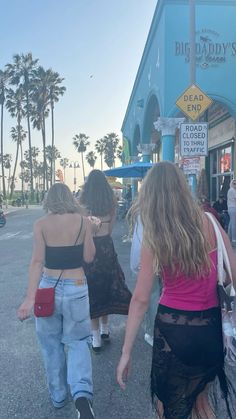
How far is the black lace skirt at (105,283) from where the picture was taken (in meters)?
4.19

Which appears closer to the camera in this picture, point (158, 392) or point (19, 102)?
point (158, 392)

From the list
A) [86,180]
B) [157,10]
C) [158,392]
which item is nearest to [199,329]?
[158,392]

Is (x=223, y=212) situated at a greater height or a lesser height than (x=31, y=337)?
greater

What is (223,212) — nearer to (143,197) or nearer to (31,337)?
(31,337)

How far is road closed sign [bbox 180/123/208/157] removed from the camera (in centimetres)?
732

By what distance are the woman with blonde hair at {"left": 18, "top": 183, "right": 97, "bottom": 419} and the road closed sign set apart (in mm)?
4583

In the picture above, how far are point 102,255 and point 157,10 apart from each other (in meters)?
10.6

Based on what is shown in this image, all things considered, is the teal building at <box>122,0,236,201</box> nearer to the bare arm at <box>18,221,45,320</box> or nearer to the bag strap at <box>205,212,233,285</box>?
the bare arm at <box>18,221,45,320</box>

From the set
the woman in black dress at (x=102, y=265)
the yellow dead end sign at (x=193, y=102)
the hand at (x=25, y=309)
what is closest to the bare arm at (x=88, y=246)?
the hand at (x=25, y=309)

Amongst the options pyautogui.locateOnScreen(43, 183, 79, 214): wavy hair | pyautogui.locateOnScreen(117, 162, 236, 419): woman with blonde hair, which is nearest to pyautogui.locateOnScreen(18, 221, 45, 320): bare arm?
pyautogui.locateOnScreen(43, 183, 79, 214): wavy hair

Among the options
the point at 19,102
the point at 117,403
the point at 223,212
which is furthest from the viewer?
the point at 19,102

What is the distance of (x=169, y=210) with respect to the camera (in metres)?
2.06

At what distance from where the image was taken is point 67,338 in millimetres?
3129

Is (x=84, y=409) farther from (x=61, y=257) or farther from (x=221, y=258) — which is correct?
(x=221, y=258)
